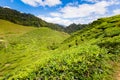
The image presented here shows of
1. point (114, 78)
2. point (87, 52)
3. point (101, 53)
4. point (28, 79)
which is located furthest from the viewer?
point (101, 53)

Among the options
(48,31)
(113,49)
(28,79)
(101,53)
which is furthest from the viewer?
(48,31)

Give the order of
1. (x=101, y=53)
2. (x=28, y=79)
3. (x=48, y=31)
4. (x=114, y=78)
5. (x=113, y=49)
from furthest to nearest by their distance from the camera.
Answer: (x=48, y=31) → (x=113, y=49) → (x=101, y=53) → (x=114, y=78) → (x=28, y=79)

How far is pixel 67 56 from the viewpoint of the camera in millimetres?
19203

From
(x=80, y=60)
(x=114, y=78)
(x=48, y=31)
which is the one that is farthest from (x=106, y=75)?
(x=48, y=31)

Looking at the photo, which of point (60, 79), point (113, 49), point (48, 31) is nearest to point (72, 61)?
point (60, 79)

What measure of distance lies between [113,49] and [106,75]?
6157mm

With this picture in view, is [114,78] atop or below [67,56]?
below

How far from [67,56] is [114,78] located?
369 cm

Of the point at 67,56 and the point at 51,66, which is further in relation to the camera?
the point at 67,56

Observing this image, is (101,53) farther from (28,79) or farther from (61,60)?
(28,79)

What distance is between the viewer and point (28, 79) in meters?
15.9

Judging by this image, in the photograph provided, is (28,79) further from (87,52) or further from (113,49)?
(113,49)

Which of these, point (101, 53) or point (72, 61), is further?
point (101, 53)

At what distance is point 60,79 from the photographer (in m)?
16.4
